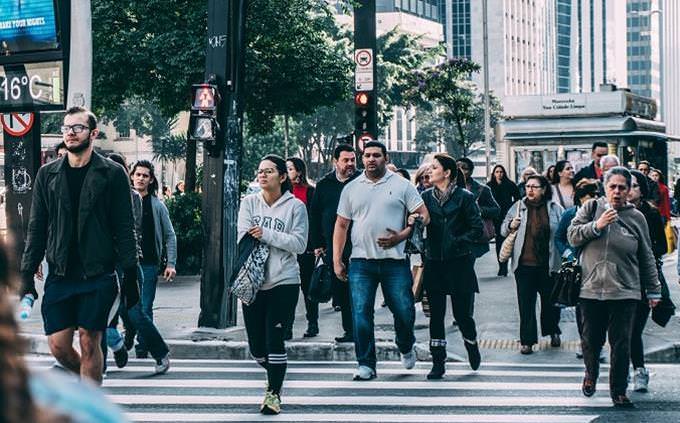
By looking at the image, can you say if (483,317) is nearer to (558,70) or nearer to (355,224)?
(355,224)

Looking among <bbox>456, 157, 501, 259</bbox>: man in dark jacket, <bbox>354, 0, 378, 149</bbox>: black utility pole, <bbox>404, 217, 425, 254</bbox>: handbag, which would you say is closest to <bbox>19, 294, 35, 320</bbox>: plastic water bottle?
<bbox>404, 217, 425, 254</bbox>: handbag

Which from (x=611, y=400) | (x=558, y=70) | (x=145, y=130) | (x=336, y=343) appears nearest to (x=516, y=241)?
(x=336, y=343)

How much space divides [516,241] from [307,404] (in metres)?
3.71

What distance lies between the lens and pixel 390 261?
9.37 metres

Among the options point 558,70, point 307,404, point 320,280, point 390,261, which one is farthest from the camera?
point 558,70

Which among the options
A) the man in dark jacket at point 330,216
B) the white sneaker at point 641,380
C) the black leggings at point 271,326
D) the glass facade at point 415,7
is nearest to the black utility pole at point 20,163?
the man in dark jacket at point 330,216

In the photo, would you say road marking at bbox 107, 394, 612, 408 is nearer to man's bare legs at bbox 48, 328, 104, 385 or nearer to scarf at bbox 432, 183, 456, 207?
man's bare legs at bbox 48, 328, 104, 385

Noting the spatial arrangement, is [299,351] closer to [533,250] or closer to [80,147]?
[533,250]

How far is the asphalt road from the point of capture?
7988 millimetres

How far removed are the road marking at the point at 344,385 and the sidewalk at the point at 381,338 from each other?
64.7 inches

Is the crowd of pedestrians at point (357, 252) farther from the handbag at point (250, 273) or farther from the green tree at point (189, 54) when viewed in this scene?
the green tree at point (189, 54)

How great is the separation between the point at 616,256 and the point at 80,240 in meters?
3.44

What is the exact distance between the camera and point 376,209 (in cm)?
934

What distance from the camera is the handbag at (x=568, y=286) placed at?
27.4ft
